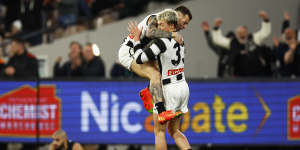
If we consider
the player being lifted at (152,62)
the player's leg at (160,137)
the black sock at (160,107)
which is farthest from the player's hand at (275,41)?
the black sock at (160,107)

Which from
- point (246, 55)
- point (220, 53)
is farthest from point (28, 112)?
point (246, 55)

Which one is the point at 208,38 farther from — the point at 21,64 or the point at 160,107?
the point at 160,107

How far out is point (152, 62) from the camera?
8891 mm

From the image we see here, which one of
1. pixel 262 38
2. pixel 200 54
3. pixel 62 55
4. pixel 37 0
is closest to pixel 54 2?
pixel 37 0

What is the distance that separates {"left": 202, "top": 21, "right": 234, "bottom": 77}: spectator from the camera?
561 inches

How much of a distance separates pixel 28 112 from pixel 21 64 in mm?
1181

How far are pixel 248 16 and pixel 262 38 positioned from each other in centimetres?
180

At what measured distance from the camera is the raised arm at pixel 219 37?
14569mm

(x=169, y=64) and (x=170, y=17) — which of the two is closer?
(x=170, y=17)

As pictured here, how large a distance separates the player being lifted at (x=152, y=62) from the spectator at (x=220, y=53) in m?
5.20

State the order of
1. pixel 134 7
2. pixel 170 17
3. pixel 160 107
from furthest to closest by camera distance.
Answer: pixel 134 7
pixel 160 107
pixel 170 17

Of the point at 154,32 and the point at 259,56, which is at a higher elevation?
the point at 154,32

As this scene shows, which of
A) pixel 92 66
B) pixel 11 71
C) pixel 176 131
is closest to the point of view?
pixel 176 131

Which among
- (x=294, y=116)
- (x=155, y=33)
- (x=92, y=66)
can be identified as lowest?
(x=294, y=116)
